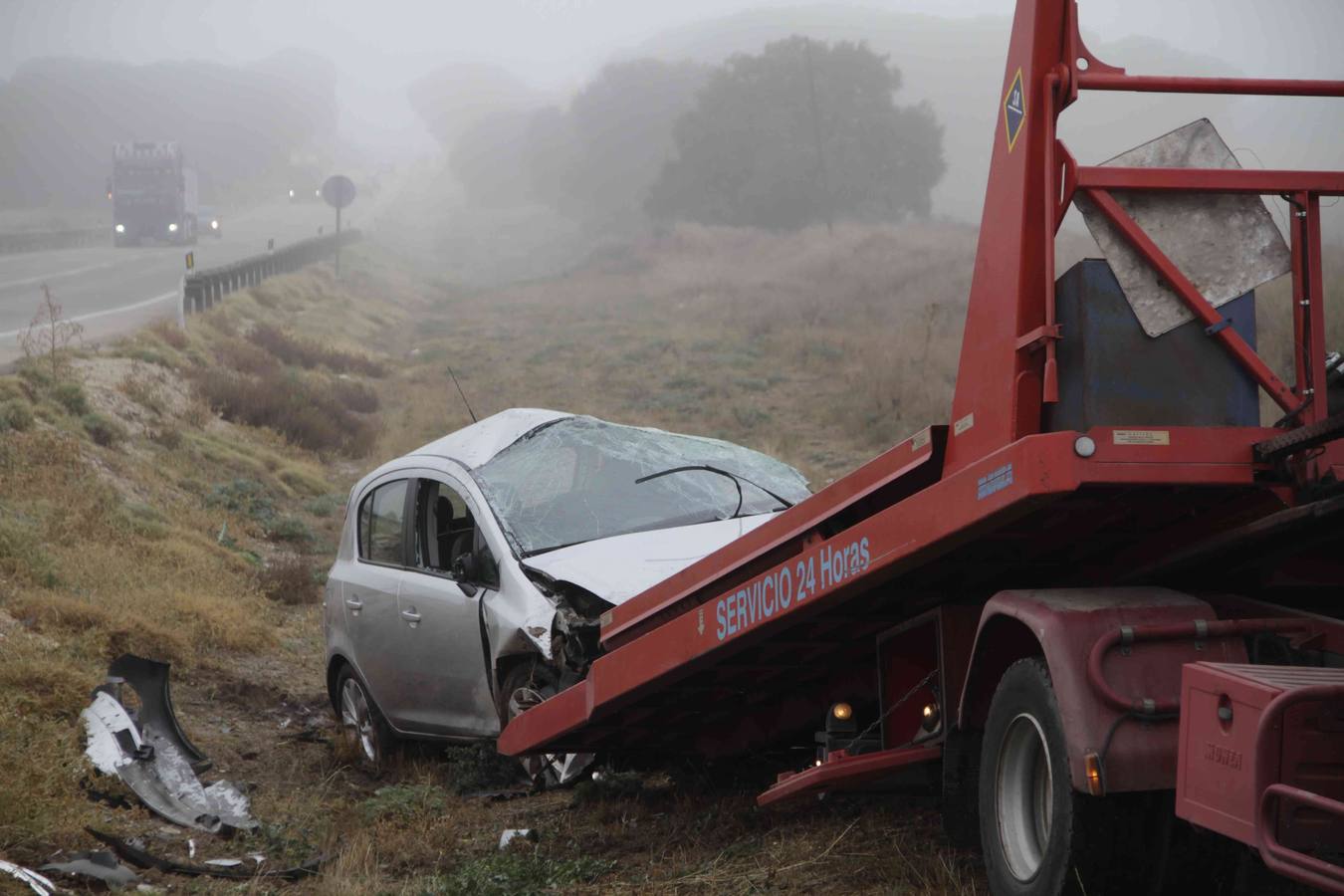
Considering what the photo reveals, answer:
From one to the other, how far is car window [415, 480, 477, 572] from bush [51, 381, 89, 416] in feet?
28.7

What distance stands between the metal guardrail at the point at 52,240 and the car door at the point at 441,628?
48715 millimetres

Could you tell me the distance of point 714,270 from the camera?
43750 millimetres

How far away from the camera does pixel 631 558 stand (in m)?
6.78

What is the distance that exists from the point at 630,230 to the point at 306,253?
22048 mm

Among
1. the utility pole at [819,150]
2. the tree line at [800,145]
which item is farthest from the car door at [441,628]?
the utility pole at [819,150]

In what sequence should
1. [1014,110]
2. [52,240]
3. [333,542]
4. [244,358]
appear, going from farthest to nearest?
[52,240], [244,358], [333,542], [1014,110]

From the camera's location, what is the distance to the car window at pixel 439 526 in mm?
7445

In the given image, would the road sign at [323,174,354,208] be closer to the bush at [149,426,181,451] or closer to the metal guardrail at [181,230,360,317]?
the metal guardrail at [181,230,360,317]

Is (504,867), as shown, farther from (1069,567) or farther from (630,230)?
(630,230)

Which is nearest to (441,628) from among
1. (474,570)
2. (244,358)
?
(474,570)

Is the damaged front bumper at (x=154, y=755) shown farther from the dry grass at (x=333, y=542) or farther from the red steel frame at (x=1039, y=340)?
the red steel frame at (x=1039, y=340)

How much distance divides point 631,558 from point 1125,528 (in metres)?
3.22

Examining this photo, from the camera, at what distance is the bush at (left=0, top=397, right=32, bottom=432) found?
12.9m

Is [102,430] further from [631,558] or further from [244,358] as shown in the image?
[631,558]
